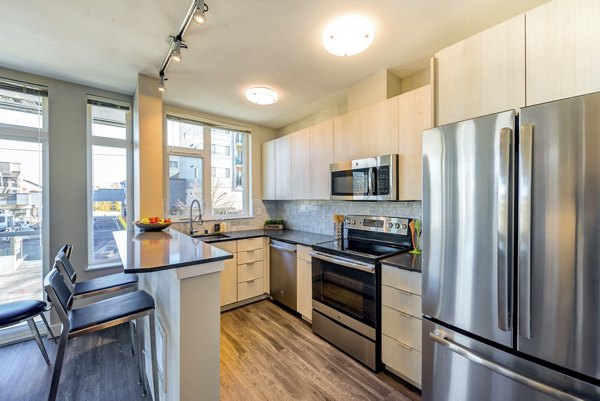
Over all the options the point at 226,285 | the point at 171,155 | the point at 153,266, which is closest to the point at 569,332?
the point at 153,266

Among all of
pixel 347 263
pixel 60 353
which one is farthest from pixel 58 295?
pixel 347 263

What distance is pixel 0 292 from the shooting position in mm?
2311

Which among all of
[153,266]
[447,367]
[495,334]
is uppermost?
[153,266]

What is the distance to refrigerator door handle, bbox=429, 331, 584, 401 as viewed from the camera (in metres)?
1.00

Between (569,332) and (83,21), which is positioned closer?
(569,332)

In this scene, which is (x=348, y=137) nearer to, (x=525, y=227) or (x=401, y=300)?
(x=401, y=300)

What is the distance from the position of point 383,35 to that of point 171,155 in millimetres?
2747

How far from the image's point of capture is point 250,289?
3.20 metres

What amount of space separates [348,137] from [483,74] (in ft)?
4.38

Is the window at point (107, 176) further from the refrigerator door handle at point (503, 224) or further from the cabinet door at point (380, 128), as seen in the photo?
the refrigerator door handle at point (503, 224)

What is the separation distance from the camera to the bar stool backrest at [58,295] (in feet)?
3.59

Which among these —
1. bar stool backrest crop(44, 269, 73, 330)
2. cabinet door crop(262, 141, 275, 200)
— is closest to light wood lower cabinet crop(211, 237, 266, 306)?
cabinet door crop(262, 141, 275, 200)

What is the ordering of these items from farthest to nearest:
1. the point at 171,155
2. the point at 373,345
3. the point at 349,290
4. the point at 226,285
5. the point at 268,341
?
1. the point at 171,155
2. the point at 226,285
3. the point at 268,341
4. the point at 349,290
5. the point at 373,345

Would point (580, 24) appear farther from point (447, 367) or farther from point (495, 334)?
point (447, 367)
